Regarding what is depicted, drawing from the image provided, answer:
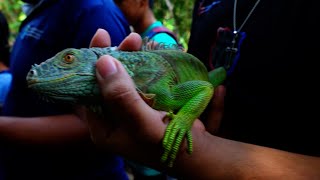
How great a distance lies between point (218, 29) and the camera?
82.6 inches

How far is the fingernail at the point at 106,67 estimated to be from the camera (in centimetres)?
140

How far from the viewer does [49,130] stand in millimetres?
2203

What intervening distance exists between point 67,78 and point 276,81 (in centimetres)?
89

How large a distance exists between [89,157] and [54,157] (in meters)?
0.20

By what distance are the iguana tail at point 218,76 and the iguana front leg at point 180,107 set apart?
0.91 feet

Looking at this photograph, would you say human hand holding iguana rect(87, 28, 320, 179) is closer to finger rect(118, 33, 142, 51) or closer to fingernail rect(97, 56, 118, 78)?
fingernail rect(97, 56, 118, 78)

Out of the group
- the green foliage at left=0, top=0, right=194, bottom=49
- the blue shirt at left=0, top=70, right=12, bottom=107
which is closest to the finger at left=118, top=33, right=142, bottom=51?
the blue shirt at left=0, top=70, right=12, bottom=107

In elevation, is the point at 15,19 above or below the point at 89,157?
below

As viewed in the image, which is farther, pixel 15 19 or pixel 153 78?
pixel 15 19

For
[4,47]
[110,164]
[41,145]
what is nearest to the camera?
[41,145]

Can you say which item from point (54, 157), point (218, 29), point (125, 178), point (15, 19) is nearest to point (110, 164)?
point (125, 178)

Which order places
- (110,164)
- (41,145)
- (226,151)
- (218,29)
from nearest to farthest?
(226,151)
(218,29)
(41,145)
(110,164)

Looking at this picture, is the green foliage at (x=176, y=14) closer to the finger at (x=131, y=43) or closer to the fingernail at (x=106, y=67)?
the finger at (x=131, y=43)

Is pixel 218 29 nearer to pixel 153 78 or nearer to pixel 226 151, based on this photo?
pixel 153 78
